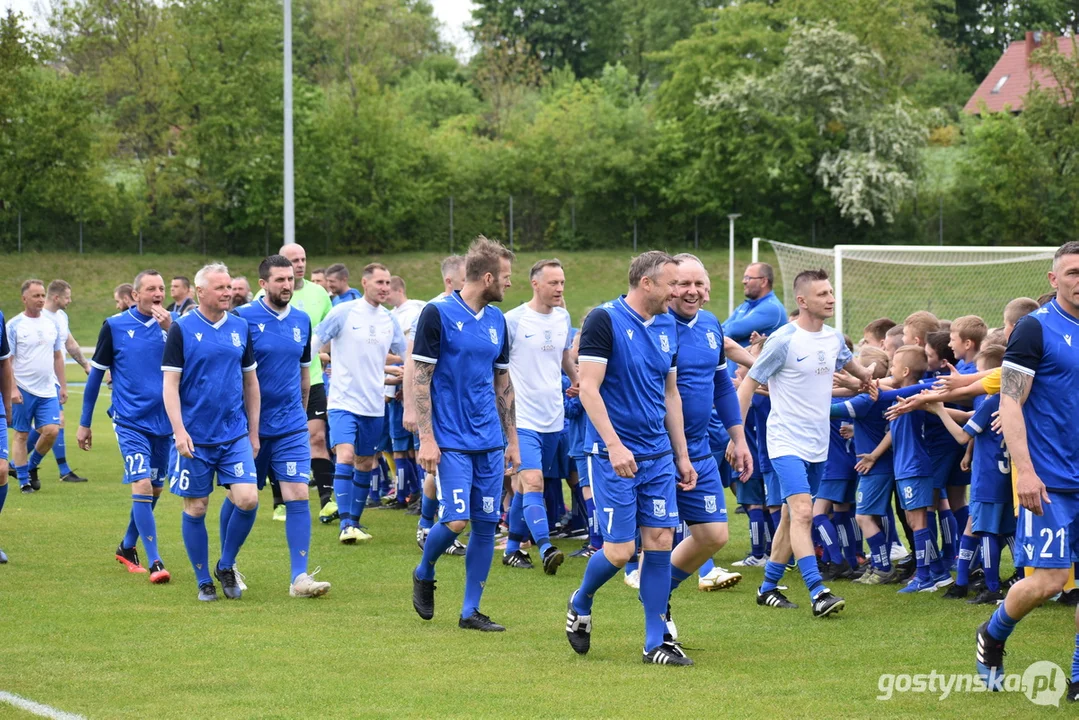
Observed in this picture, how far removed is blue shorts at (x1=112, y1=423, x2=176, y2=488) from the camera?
926 cm

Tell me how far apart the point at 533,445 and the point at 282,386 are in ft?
6.96

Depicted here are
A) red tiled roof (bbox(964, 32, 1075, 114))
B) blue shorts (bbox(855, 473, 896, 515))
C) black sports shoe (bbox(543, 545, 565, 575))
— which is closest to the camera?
blue shorts (bbox(855, 473, 896, 515))

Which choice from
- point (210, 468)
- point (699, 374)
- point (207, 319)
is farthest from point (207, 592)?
point (699, 374)

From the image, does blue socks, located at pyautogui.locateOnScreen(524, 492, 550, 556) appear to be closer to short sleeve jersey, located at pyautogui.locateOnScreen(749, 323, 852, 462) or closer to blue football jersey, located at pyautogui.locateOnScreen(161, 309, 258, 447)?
short sleeve jersey, located at pyautogui.locateOnScreen(749, 323, 852, 462)

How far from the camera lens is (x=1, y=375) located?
946 centimetres

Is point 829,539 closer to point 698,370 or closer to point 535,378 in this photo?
point 698,370

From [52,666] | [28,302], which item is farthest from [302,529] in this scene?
[28,302]

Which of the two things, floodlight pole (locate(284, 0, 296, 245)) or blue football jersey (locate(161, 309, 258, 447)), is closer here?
blue football jersey (locate(161, 309, 258, 447))

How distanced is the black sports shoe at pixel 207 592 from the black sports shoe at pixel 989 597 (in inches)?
202

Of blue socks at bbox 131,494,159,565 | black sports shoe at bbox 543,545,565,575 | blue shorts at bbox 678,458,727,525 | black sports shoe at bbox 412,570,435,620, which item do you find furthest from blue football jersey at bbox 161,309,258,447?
blue shorts at bbox 678,458,727,525

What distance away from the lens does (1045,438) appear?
19.7ft

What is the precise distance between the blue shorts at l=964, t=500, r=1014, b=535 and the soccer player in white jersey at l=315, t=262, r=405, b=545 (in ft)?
17.3

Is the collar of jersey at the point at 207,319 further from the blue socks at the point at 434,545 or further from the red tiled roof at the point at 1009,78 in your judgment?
the red tiled roof at the point at 1009,78

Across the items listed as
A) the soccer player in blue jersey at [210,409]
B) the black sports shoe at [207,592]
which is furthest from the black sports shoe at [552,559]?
the black sports shoe at [207,592]
